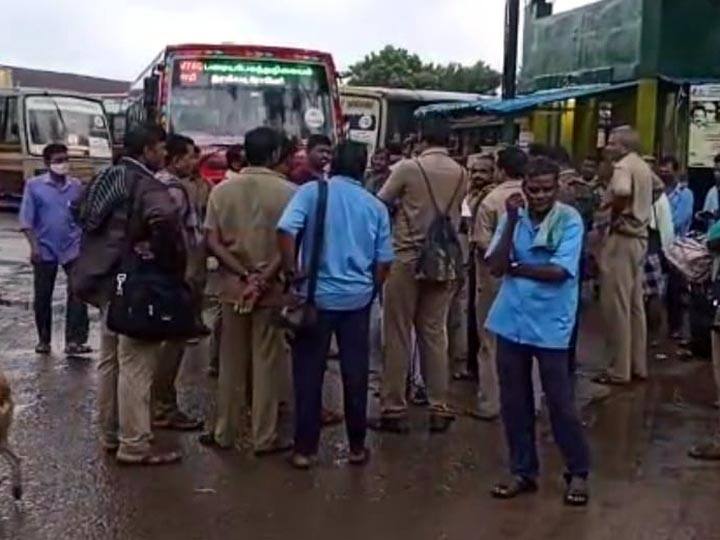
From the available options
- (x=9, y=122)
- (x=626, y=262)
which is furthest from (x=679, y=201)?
(x=9, y=122)

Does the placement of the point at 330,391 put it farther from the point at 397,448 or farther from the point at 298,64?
the point at 298,64

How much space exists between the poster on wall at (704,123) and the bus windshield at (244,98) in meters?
4.66

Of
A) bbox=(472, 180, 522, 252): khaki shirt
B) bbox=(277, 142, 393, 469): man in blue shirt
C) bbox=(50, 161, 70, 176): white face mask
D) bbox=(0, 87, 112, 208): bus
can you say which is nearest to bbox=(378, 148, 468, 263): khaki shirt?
bbox=(472, 180, 522, 252): khaki shirt

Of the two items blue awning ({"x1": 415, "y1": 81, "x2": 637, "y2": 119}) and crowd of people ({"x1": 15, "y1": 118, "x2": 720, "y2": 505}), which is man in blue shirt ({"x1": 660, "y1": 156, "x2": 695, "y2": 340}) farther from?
blue awning ({"x1": 415, "y1": 81, "x2": 637, "y2": 119})

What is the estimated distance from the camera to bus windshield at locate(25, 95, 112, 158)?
90.2 ft

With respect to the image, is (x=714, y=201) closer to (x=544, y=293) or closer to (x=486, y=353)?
(x=486, y=353)

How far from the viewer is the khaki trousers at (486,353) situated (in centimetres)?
816

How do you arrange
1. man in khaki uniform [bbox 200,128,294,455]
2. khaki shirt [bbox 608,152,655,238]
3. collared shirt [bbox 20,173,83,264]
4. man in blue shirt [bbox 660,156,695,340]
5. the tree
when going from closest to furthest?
man in khaki uniform [bbox 200,128,294,455] → khaki shirt [bbox 608,152,655,238] → collared shirt [bbox 20,173,83,264] → man in blue shirt [bbox 660,156,695,340] → the tree

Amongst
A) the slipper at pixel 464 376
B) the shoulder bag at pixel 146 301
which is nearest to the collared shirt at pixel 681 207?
the slipper at pixel 464 376

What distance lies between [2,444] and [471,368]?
169 inches

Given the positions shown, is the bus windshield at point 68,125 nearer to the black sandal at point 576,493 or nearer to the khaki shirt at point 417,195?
the khaki shirt at point 417,195

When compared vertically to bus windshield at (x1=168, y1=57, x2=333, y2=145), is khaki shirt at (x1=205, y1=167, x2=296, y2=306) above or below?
below

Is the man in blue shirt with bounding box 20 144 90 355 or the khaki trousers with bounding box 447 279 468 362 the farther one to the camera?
the man in blue shirt with bounding box 20 144 90 355

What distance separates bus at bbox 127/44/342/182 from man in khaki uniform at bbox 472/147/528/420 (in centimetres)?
873
